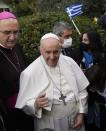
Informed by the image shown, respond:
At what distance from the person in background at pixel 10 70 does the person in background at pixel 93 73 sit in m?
0.84

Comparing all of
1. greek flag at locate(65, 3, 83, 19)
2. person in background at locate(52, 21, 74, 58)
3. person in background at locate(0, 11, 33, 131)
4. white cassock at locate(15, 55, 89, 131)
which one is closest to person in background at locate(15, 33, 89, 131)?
white cassock at locate(15, 55, 89, 131)

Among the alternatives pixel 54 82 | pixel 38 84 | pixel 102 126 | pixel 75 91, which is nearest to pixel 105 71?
pixel 75 91

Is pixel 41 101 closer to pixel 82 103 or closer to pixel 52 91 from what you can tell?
pixel 52 91

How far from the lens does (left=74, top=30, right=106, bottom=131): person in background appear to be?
8.28ft

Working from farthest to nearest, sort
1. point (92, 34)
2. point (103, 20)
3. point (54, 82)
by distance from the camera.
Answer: point (103, 20) → point (92, 34) → point (54, 82)

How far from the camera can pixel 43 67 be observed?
2.40 metres

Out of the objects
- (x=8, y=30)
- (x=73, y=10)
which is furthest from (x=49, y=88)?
(x=73, y=10)

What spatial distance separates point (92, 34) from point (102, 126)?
1.55 metres

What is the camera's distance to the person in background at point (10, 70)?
2395 millimetres

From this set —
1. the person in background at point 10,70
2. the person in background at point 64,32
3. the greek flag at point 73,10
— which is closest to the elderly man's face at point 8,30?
the person in background at point 10,70

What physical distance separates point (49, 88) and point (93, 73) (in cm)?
58

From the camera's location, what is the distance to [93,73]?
255 cm

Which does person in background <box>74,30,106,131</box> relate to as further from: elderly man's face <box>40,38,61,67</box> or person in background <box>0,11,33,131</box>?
person in background <box>0,11,33,131</box>

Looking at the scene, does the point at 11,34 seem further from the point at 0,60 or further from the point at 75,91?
the point at 75,91
